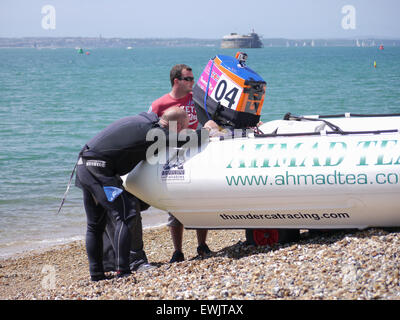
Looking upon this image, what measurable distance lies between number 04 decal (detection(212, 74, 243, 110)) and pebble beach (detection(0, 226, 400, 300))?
1414mm

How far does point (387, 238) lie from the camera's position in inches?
201

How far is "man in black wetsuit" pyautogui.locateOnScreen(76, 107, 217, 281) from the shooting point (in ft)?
17.2

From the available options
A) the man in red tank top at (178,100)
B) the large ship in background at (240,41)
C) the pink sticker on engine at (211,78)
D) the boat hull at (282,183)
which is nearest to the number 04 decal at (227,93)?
the pink sticker on engine at (211,78)

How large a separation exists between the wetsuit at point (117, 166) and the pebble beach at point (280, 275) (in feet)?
1.48

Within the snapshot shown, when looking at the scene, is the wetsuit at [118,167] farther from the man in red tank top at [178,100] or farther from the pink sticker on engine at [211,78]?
the pink sticker on engine at [211,78]

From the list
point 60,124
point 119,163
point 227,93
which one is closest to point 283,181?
point 227,93

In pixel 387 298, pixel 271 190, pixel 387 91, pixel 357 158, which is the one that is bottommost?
Result: pixel 387 91

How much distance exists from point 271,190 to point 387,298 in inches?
58.3

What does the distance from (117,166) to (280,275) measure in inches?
66.7

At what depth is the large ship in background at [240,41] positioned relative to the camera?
156750mm

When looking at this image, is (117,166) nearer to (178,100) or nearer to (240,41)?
(178,100)

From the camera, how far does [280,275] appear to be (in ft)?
15.9
